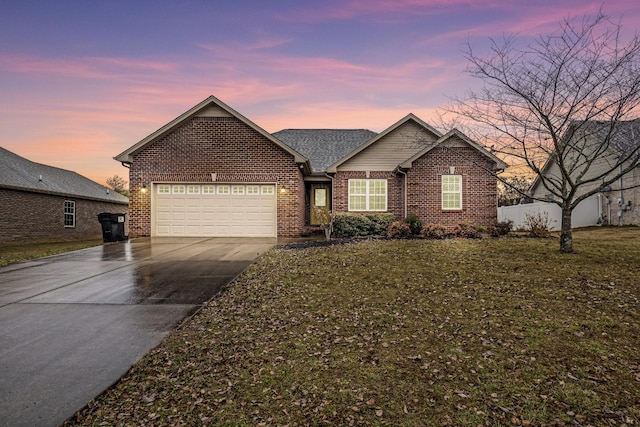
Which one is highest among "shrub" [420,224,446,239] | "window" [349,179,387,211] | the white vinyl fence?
"window" [349,179,387,211]

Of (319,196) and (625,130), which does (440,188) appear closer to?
(319,196)

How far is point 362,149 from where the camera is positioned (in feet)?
55.7

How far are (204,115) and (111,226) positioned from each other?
636cm

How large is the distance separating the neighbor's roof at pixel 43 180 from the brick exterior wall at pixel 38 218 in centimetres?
41

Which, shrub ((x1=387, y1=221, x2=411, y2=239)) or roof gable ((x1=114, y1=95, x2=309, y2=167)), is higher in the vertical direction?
roof gable ((x1=114, y1=95, x2=309, y2=167))

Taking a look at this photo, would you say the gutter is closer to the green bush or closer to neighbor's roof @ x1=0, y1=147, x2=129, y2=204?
the green bush

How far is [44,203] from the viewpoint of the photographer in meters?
19.9

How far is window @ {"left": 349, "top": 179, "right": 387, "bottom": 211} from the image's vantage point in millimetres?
17156

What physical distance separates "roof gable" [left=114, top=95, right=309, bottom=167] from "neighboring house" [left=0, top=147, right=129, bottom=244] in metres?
6.87

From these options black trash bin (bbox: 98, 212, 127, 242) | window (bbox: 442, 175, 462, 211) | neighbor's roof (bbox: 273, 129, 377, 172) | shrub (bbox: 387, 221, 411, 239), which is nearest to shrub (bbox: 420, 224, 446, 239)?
shrub (bbox: 387, 221, 411, 239)

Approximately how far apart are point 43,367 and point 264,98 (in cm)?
1950

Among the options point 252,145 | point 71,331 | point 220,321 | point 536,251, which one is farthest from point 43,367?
point 252,145

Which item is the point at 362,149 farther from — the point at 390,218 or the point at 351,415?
the point at 351,415

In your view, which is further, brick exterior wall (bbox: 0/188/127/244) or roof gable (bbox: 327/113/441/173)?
brick exterior wall (bbox: 0/188/127/244)
